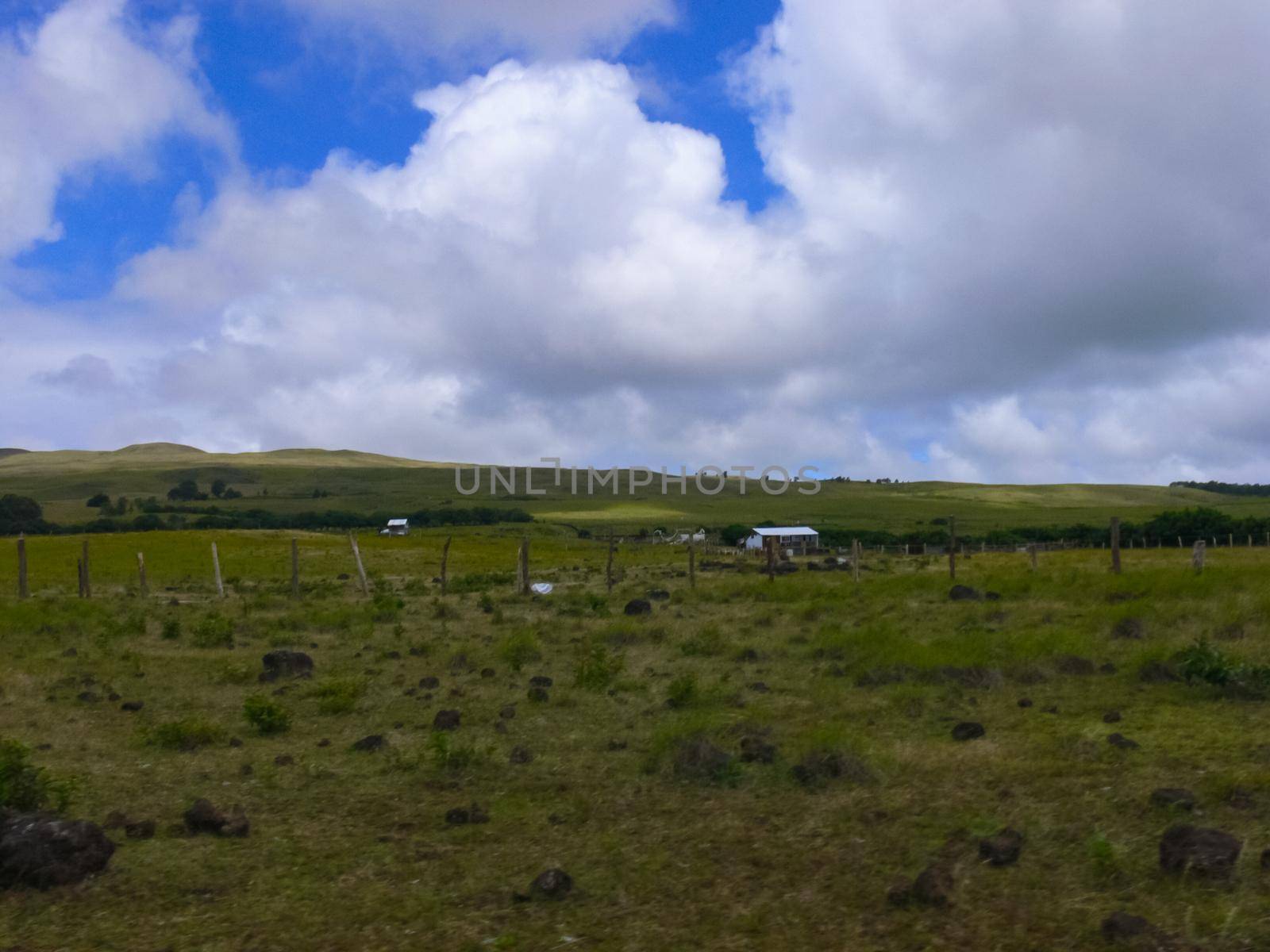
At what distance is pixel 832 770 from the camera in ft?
27.1

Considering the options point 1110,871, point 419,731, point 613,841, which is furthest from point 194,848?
point 1110,871

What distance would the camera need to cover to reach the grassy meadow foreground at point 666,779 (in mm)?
5648

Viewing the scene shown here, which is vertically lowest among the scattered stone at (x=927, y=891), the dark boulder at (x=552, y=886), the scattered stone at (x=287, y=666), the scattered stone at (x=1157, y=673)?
the scattered stone at (x=287, y=666)

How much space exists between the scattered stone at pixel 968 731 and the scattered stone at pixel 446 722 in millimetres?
5149

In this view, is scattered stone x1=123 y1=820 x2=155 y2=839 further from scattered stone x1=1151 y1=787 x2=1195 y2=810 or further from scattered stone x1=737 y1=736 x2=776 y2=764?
scattered stone x1=1151 y1=787 x2=1195 y2=810

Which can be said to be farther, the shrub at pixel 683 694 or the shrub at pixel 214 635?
the shrub at pixel 214 635

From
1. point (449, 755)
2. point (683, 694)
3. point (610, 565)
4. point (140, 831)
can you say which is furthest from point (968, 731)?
point (610, 565)

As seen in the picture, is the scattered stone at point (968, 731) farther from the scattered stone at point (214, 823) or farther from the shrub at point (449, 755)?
the scattered stone at point (214, 823)

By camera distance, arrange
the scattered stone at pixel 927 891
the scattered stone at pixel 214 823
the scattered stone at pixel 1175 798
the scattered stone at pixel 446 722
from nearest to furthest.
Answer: the scattered stone at pixel 927 891 < the scattered stone at pixel 1175 798 < the scattered stone at pixel 214 823 < the scattered stone at pixel 446 722

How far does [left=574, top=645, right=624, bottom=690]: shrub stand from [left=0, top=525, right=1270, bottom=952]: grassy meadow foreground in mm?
63

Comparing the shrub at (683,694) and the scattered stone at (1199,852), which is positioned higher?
the scattered stone at (1199,852)

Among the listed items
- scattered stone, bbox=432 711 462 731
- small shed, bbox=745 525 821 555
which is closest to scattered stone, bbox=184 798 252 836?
scattered stone, bbox=432 711 462 731

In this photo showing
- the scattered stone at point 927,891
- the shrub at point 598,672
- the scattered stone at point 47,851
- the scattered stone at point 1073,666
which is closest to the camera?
the scattered stone at point 927,891

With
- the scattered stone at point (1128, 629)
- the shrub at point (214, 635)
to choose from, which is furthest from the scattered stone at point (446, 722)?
the scattered stone at point (1128, 629)
